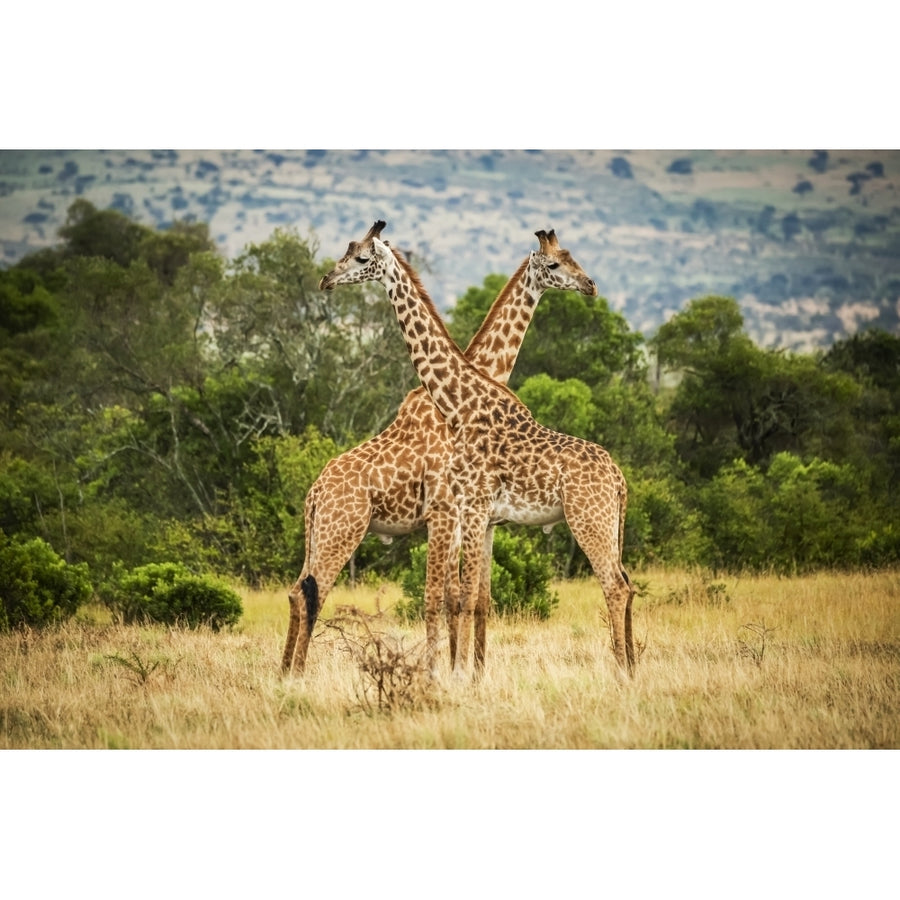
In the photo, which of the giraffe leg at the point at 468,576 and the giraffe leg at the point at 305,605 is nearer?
the giraffe leg at the point at 468,576

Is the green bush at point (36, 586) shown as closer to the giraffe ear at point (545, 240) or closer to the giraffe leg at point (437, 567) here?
the giraffe leg at point (437, 567)

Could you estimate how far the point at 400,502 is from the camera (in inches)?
374

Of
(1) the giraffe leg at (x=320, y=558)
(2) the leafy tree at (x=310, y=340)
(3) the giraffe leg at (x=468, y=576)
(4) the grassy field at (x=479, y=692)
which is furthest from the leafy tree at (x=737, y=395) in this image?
(1) the giraffe leg at (x=320, y=558)

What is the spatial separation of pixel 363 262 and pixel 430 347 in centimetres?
79

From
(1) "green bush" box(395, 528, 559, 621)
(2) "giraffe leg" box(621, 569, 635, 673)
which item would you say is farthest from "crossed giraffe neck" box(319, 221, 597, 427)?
(1) "green bush" box(395, 528, 559, 621)

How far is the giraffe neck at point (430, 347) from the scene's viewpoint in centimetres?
942

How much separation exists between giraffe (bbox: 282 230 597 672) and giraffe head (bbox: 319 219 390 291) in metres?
0.98

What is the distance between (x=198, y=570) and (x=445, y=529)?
6.97 m

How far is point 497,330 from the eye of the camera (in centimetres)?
1003

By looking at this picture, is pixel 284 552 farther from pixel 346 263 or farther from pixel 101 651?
pixel 346 263

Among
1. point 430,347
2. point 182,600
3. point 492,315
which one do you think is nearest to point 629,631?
point 430,347

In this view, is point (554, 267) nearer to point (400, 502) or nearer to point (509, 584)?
point (400, 502)

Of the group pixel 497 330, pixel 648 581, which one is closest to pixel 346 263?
pixel 497 330

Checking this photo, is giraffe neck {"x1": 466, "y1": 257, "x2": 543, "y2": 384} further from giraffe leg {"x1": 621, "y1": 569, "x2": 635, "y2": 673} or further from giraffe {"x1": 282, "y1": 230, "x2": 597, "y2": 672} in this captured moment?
giraffe leg {"x1": 621, "y1": 569, "x2": 635, "y2": 673}
